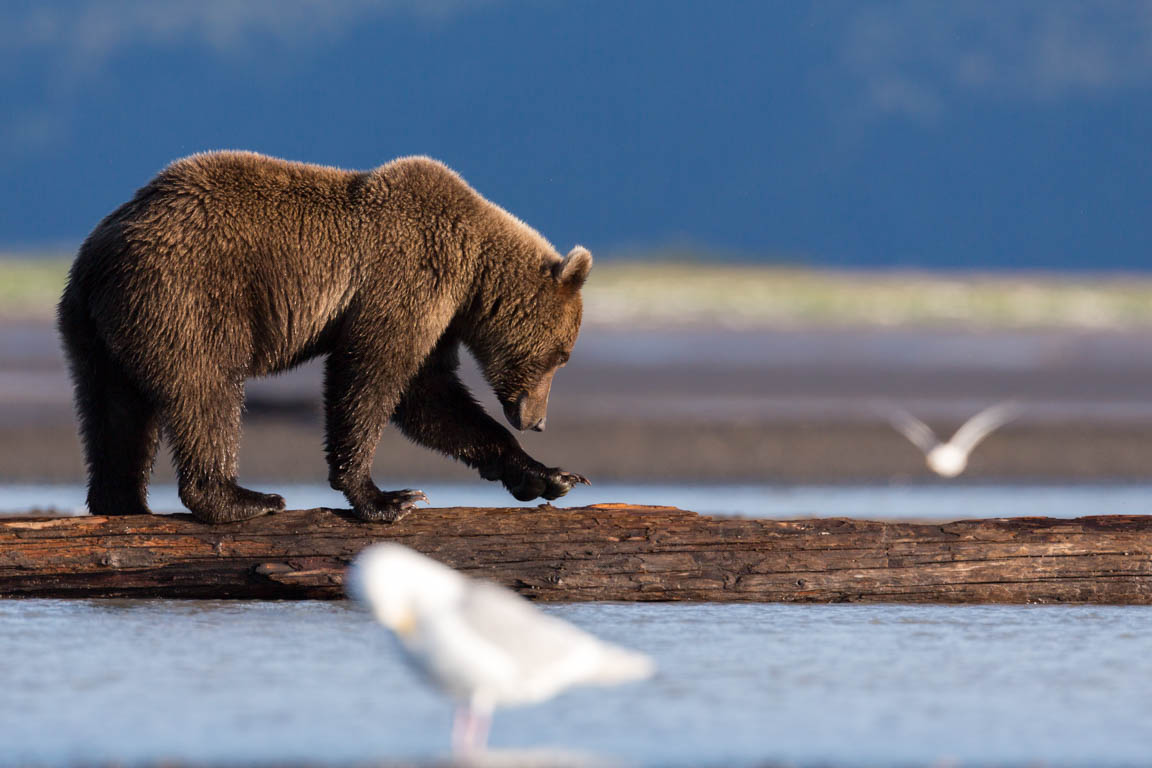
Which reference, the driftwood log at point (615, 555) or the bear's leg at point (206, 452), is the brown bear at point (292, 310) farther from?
the driftwood log at point (615, 555)

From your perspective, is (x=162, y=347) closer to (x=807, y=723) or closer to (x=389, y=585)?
(x=389, y=585)

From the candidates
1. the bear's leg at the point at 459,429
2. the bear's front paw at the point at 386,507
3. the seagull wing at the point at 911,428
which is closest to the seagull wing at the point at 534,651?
the bear's front paw at the point at 386,507

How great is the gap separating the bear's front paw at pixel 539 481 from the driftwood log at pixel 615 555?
58cm

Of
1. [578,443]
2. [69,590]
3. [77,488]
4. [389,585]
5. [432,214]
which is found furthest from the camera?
[578,443]

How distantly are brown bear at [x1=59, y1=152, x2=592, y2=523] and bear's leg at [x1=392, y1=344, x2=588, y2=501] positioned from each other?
0.5 inches

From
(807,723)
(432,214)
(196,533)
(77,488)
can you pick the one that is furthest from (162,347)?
(77,488)

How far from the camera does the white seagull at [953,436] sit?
36.9 ft

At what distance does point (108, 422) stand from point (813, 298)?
26861mm

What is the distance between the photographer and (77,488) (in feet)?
39.7

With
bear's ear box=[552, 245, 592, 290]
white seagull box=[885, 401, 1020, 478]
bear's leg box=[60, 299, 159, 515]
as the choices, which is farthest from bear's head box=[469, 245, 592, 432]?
white seagull box=[885, 401, 1020, 478]

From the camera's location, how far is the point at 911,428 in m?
14.0

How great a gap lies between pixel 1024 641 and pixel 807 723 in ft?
4.86

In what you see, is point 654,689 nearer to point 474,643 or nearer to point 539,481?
point 474,643

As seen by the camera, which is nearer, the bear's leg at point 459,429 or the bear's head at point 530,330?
the bear's head at point 530,330
